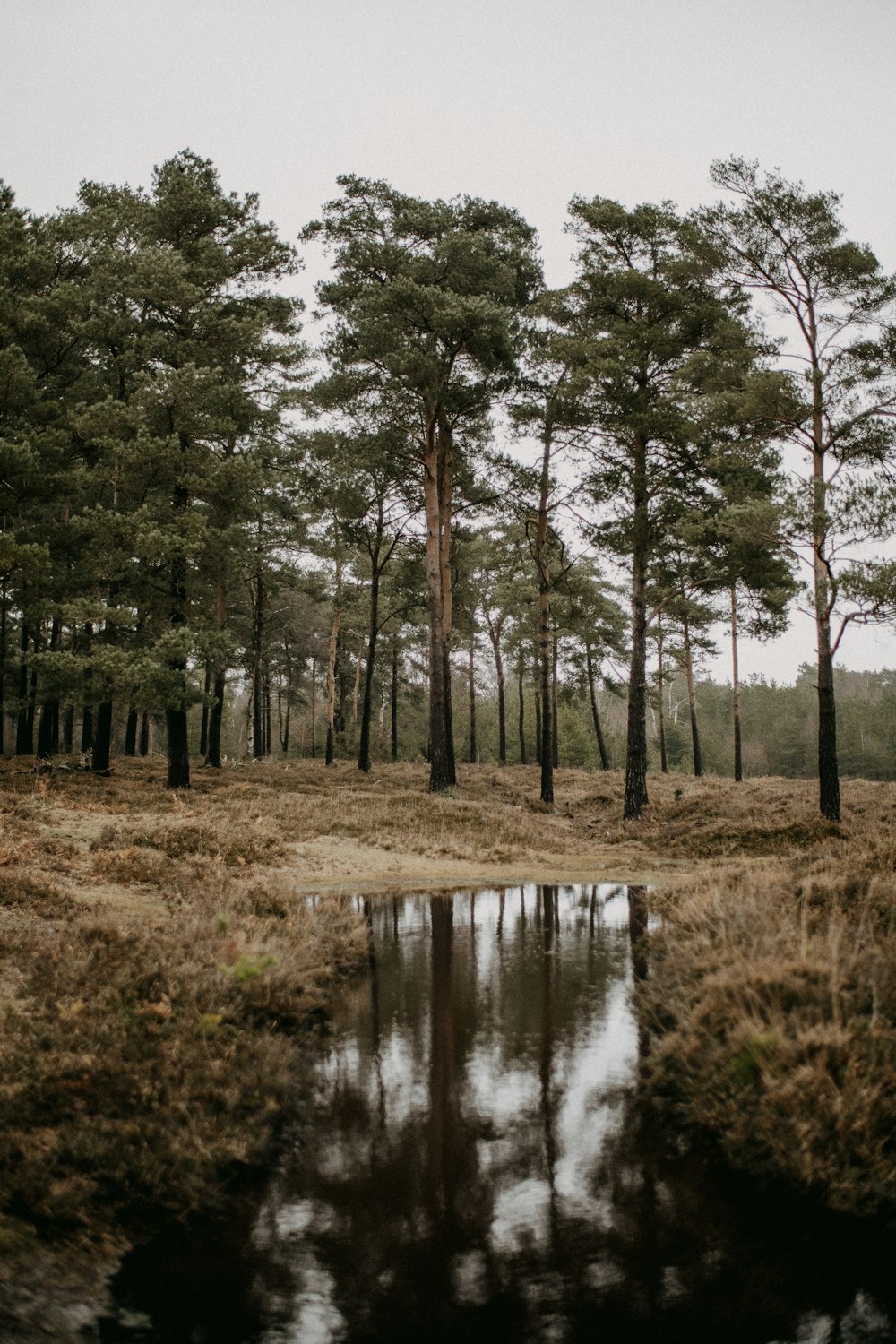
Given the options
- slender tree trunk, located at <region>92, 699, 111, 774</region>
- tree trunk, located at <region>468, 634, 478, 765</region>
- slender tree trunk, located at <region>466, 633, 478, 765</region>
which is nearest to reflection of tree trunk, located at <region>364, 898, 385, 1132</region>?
slender tree trunk, located at <region>92, 699, 111, 774</region>

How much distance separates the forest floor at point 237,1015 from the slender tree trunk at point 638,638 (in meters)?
7.23

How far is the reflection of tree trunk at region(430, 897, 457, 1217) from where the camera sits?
13.6 feet

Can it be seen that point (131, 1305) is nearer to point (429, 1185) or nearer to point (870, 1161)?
point (429, 1185)

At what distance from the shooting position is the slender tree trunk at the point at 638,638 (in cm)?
2070

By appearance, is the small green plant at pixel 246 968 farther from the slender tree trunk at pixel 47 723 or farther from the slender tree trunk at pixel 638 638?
the slender tree trunk at pixel 47 723

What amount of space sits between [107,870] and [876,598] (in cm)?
1512

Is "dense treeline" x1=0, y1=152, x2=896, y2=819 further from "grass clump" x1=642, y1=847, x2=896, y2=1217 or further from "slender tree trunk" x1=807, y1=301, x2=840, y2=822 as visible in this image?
"grass clump" x1=642, y1=847, x2=896, y2=1217

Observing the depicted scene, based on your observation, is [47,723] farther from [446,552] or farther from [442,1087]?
[442,1087]

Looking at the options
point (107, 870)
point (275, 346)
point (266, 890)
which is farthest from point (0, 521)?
point (266, 890)

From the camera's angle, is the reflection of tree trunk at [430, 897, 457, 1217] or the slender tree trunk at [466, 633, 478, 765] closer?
the reflection of tree trunk at [430, 897, 457, 1217]

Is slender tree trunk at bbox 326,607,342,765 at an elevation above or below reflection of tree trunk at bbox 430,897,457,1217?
above

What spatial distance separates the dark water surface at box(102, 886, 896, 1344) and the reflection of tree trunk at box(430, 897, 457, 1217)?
2 cm

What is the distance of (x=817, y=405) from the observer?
17641mm

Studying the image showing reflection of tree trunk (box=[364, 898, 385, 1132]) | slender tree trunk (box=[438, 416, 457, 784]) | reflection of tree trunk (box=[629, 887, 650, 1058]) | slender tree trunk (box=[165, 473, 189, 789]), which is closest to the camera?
reflection of tree trunk (box=[364, 898, 385, 1132])
